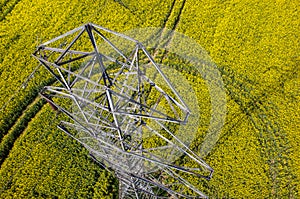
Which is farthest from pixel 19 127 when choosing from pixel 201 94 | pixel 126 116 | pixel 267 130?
pixel 267 130

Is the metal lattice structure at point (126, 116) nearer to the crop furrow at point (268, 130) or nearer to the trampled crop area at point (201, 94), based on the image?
the trampled crop area at point (201, 94)

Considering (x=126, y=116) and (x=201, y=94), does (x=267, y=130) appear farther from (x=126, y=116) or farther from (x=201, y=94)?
(x=126, y=116)

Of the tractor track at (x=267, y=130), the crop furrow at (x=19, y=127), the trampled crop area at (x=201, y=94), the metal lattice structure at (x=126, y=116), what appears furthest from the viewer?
the tractor track at (x=267, y=130)

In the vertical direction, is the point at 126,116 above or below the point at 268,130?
below

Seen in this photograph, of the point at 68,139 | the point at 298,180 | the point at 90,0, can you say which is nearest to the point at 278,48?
the point at 298,180

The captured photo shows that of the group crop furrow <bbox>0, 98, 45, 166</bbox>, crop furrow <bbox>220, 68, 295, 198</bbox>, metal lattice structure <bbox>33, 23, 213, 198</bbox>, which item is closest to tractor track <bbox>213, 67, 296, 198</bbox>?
crop furrow <bbox>220, 68, 295, 198</bbox>

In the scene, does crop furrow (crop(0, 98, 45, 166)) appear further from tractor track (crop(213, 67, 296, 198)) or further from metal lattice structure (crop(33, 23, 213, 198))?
tractor track (crop(213, 67, 296, 198))

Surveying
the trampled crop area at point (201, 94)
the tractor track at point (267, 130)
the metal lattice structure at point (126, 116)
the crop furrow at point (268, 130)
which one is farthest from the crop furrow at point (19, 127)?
the crop furrow at point (268, 130)
